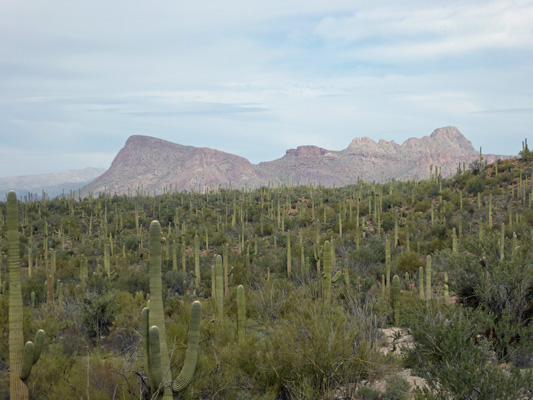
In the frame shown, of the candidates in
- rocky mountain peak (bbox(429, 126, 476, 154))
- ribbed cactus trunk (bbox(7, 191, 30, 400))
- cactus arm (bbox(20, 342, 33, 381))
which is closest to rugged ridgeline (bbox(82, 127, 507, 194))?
rocky mountain peak (bbox(429, 126, 476, 154))

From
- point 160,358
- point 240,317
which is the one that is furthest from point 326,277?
point 160,358

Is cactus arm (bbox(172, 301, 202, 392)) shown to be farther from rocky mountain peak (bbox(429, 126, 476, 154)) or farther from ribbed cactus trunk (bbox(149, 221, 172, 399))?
rocky mountain peak (bbox(429, 126, 476, 154))

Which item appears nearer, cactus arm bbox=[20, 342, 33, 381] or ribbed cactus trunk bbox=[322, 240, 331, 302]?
cactus arm bbox=[20, 342, 33, 381]

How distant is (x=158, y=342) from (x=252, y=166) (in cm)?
14314

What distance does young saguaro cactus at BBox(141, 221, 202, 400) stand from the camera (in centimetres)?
493

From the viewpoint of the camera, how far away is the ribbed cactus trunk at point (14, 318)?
5551mm

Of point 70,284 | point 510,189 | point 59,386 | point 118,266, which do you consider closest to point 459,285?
point 59,386

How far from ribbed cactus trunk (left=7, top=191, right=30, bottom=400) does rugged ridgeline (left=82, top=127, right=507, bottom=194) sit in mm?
113831

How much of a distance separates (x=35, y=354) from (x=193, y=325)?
2236mm

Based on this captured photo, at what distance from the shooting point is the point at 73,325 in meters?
11.8

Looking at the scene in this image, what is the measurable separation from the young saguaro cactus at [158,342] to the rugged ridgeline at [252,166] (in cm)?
11476

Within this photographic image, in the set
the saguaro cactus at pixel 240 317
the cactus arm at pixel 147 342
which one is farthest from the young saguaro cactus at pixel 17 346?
the saguaro cactus at pixel 240 317

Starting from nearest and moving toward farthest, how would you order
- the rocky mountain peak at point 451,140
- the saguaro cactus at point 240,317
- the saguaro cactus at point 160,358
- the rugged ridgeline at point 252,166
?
the saguaro cactus at point 160,358, the saguaro cactus at point 240,317, the rugged ridgeline at point 252,166, the rocky mountain peak at point 451,140

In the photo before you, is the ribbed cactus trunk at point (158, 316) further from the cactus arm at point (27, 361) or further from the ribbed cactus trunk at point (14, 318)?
the ribbed cactus trunk at point (14, 318)
